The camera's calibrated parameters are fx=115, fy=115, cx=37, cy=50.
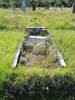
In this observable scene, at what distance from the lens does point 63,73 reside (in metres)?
1.71

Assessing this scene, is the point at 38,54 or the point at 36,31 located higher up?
the point at 36,31

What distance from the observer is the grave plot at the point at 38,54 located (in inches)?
89.7

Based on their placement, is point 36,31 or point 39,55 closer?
point 39,55

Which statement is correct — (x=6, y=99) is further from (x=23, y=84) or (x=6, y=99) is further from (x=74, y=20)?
(x=74, y=20)

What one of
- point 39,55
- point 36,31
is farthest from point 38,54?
point 36,31

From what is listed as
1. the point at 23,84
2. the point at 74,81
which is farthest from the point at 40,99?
the point at 74,81

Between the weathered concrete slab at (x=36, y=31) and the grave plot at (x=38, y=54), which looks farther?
the weathered concrete slab at (x=36, y=31)

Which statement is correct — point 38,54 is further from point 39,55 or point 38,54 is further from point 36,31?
point 36,31

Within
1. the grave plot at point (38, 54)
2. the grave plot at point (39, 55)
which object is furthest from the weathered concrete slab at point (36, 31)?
the grave plot at point (39, 55)

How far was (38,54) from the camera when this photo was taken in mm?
2859

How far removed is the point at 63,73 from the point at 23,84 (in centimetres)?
60

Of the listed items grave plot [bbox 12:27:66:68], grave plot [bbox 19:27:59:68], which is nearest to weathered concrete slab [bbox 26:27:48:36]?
grave plot [bbox 19:27:59:68]

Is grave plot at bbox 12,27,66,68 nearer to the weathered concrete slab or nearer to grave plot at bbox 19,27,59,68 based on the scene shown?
grave plot at bbox 19,27,59,68

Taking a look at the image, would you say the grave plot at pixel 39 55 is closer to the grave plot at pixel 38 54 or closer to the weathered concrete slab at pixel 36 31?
the grave plot at pixel 38 54
